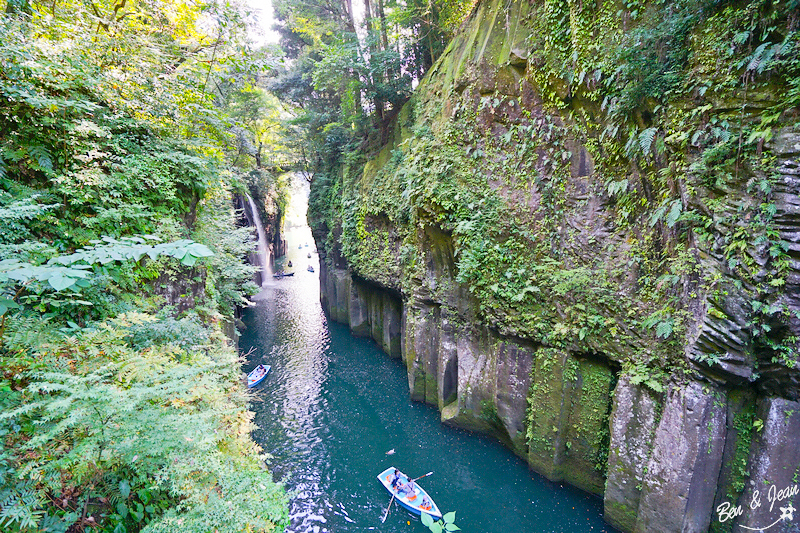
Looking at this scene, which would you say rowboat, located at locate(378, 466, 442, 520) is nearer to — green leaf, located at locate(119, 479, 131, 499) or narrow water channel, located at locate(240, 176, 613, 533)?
narrow water channel, located at locate(240, 176, 613, 533)

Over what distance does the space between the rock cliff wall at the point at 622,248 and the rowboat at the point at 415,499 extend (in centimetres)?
302

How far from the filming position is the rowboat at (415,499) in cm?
842

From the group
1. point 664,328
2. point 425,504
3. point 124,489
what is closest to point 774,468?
point 664,328

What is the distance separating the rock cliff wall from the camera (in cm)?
560

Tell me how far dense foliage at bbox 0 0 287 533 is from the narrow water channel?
5.15 meters

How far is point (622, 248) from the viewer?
25.5 feet

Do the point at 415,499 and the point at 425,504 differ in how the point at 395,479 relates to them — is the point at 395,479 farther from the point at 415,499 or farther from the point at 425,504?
the point at 425,504

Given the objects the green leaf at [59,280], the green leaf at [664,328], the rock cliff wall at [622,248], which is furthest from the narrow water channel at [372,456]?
the green leaf at [59,280]

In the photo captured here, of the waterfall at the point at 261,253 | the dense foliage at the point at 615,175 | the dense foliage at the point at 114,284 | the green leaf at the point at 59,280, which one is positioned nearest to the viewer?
the green leaf at the point at 59,280

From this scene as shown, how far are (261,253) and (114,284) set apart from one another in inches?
1114

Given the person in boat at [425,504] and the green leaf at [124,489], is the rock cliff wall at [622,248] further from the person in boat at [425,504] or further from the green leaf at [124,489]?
the green leaf at [124,489]

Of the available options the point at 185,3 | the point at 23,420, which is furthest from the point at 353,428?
the point at 185,3

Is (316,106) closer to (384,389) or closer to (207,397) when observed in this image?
(384,389)

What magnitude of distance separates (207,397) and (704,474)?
29.7 feet
